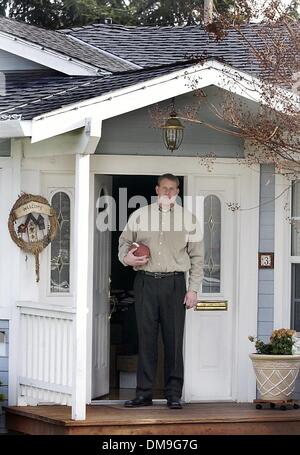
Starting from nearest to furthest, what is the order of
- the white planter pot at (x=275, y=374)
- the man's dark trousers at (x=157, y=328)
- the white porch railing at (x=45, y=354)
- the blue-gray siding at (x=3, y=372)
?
the white porch railing at (x=45, y=354) < the white planter pot at (x=275, y=374) < the man's dark trousers at (x=157, y=328) < the blue-gray siding at (x=3, y=372)

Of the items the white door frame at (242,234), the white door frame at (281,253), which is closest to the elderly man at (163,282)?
the white door frame at (242,234)

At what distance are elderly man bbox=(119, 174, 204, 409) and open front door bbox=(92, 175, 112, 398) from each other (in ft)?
1.78

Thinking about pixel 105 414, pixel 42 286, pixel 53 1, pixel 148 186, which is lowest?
pixel 105 414

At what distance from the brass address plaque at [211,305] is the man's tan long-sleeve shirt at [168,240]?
448 millimetres

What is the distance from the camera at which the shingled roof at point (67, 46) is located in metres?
12.0

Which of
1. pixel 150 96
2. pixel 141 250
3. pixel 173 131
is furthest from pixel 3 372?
pixel 150 96

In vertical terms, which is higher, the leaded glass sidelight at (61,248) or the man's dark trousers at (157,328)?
the leaded glass sidelight at (61,248)

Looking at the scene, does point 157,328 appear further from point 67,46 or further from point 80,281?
point 67,46

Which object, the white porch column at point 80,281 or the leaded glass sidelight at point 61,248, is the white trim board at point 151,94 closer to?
the white porch column at point 80,281

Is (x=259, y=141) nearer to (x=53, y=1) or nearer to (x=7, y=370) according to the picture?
(x=7, y=370)

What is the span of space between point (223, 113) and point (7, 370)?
120 inches

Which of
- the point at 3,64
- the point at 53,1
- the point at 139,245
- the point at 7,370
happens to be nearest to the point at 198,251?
the point at 139,245

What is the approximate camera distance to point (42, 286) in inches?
448

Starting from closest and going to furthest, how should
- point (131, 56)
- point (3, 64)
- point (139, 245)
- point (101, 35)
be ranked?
point (139, 245) → point (3, 64) → point (131, 56) → point (101, 35)
